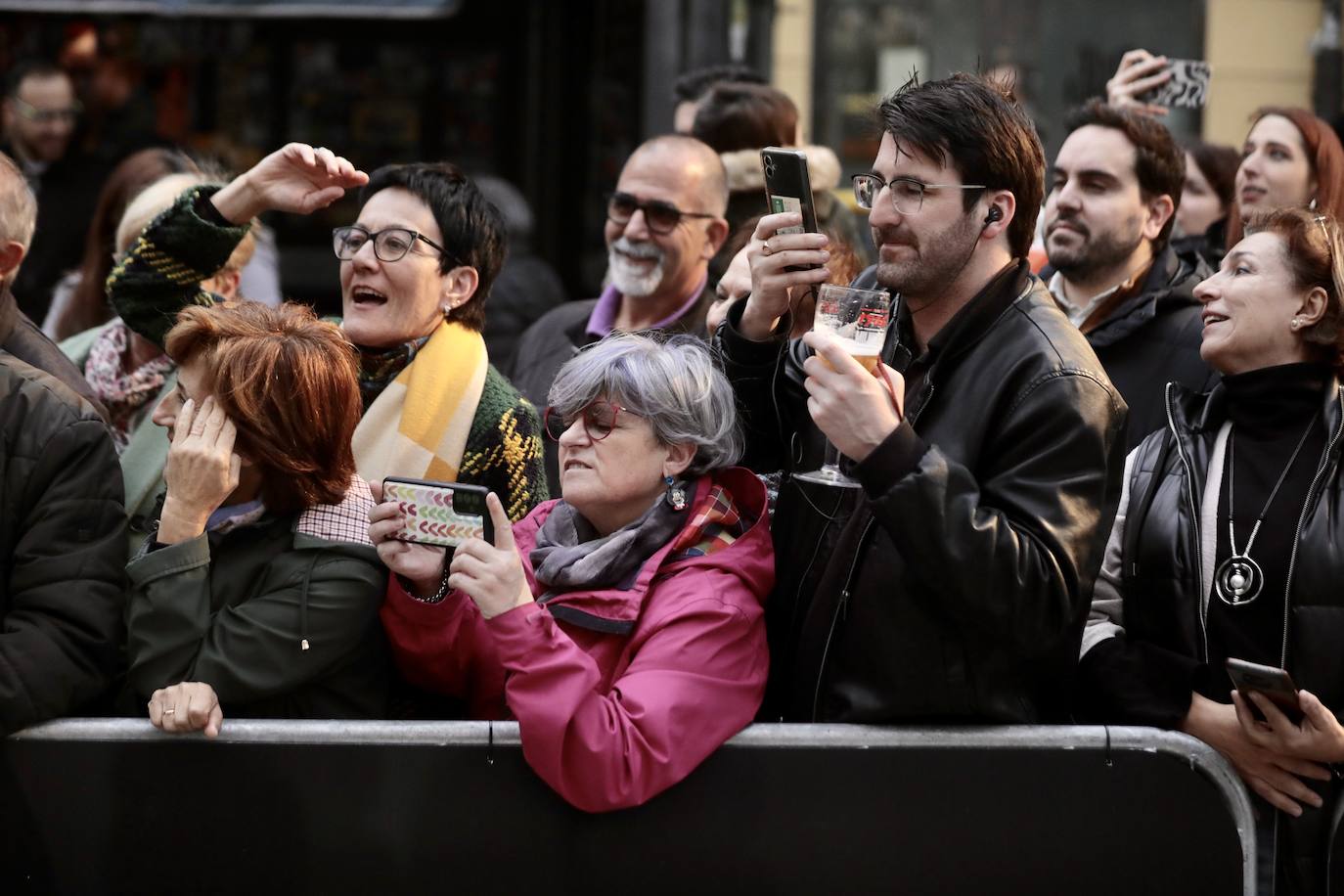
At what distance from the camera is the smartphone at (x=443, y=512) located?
126 inches

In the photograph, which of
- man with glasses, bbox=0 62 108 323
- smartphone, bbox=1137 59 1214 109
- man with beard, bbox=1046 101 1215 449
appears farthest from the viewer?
man with glasses, bbox=0 62 108 323

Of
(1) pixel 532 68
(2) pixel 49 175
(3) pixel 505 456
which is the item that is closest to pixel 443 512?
(3) pixel 505 456

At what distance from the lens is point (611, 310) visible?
18.1 ft

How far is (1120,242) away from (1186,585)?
1.81 metres

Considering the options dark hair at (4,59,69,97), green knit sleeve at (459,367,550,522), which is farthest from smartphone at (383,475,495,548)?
dark hair at (4,59,69,97)

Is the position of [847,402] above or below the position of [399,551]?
above

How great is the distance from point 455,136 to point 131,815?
7688 mm

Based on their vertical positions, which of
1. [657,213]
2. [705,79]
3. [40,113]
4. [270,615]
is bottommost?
[270,615]

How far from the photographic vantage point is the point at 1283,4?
931cm

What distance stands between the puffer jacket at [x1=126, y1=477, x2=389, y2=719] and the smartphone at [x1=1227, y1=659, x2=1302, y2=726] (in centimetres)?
171

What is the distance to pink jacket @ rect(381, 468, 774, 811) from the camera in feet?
10.4

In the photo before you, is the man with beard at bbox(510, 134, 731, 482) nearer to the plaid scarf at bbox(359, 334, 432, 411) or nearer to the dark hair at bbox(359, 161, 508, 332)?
the dark hair at bbox(359, 161, 508, 332)

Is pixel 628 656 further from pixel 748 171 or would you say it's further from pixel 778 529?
pixel 748 171

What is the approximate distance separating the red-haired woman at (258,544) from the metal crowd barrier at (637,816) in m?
0.16
